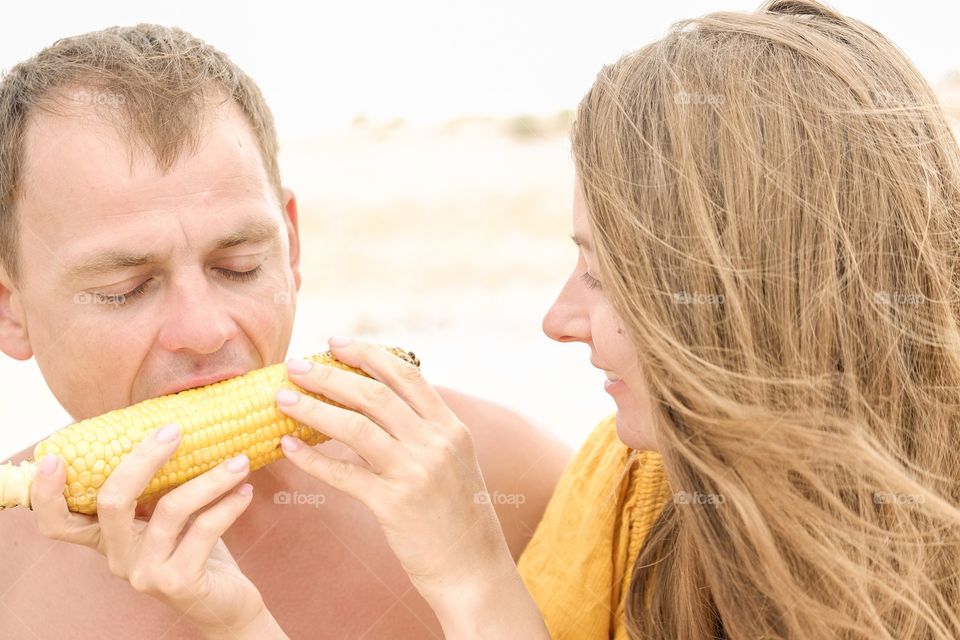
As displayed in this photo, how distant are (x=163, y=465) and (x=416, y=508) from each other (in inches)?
19.7

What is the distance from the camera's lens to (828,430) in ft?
6.09

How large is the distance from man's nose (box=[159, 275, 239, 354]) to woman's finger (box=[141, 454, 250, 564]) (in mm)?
317

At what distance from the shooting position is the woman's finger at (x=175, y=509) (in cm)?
173

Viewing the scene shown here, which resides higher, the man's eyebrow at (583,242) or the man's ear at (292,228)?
the man's eyebrow at (583,242)

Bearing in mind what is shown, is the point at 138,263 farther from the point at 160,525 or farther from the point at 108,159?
the point at 160,525

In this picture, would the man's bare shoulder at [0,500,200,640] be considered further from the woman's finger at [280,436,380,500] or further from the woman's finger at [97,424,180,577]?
the woman's finger at [280,436,380,500]

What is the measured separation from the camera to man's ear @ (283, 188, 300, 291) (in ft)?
8.09

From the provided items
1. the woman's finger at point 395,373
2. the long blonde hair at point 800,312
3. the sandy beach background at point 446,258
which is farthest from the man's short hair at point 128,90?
the sandy beach background at point 446,258

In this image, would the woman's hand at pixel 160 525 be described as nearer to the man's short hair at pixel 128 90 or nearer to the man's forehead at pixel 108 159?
the man's forehead at pixel 108 159

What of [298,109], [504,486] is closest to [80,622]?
[504,486]

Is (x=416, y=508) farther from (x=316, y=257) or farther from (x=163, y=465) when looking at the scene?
(x=316, y=257)

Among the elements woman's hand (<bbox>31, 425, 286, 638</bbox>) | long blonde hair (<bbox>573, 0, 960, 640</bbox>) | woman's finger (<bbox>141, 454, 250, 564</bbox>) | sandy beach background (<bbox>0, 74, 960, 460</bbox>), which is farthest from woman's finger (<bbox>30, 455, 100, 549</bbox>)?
sandy beach background (<bbox>0, 74, 960, 460</bbox>)

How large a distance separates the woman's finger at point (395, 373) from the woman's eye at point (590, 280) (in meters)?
0.44

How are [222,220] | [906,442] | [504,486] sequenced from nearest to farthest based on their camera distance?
[906,442] → [222,220] → [504,486]
